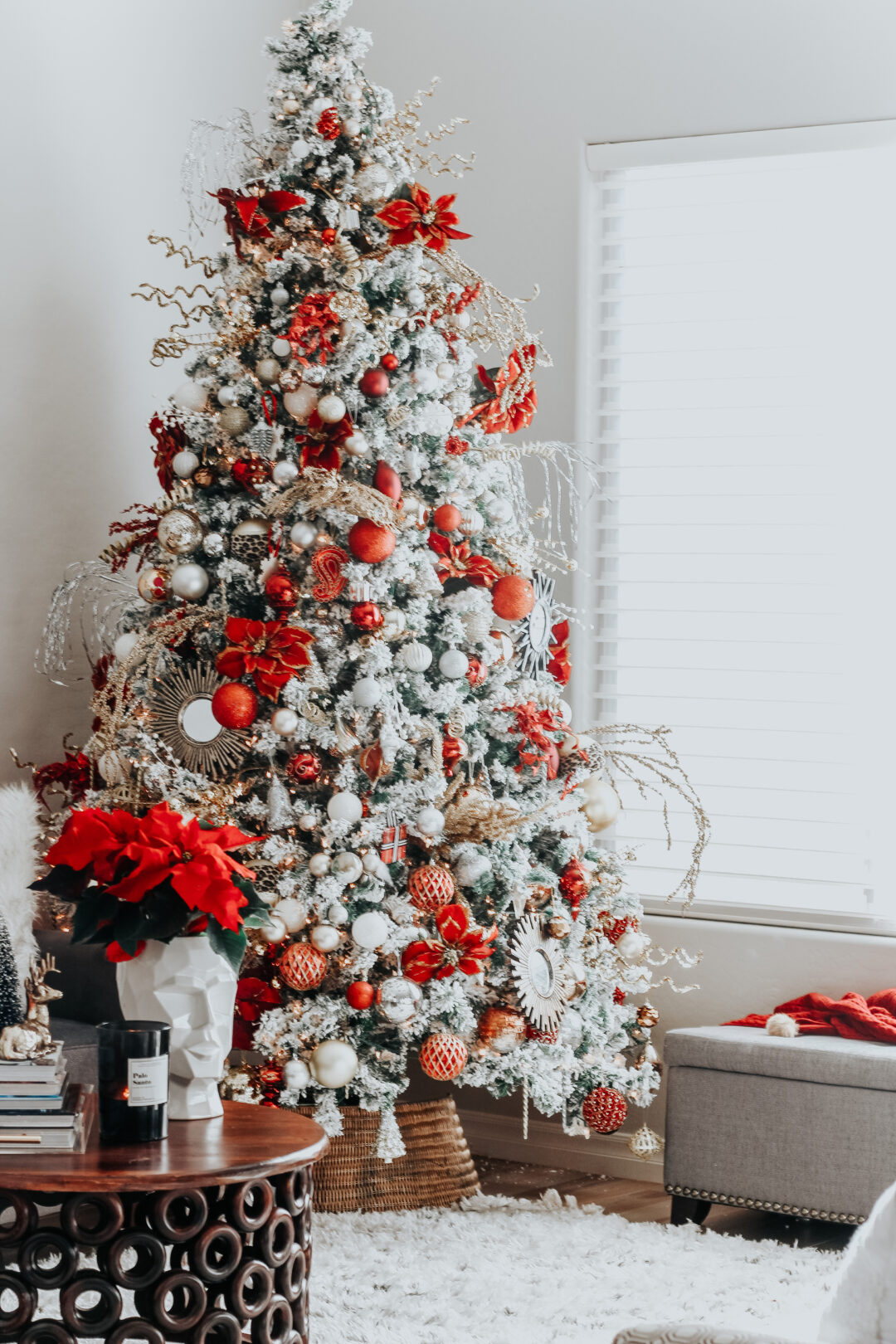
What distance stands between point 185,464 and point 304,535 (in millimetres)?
375

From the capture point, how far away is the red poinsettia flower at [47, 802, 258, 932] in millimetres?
1962

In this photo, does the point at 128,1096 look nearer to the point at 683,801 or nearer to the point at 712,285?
the point at 683,801

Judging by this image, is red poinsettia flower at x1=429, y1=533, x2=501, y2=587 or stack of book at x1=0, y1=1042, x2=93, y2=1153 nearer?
stack of book at x1=0, y1=1042, x2=93, y2=1153

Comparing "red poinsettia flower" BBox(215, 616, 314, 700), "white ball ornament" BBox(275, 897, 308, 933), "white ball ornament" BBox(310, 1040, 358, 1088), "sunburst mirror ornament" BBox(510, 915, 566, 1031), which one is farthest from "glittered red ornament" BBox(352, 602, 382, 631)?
"white ball ornament" BBox(310, 1040, 358, 1088)

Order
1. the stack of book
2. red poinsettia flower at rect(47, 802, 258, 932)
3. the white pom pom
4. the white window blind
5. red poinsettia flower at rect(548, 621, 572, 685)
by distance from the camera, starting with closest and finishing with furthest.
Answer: the stack of book → red poinsettia flower at rect(47, 802, 258, 932) → the white pom pom → red poinsettia flower at rect(548, 621, 572, 685) → the white window blind

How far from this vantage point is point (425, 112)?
4227 millimetres

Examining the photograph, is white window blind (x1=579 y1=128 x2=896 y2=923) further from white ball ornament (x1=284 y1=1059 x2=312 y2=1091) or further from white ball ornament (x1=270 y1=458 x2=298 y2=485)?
white ball ornament (x1=284 y1=1059 x2=312 y2=1091)

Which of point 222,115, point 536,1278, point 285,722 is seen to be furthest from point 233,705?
point 222,115

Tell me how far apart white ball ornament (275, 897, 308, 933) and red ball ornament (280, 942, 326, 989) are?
0.13 feet

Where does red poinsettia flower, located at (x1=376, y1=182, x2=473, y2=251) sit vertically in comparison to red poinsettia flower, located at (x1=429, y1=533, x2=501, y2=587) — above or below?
above

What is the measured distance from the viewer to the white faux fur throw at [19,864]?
2.80 metres

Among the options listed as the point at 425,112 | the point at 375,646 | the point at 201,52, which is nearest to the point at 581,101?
the point at 425,112

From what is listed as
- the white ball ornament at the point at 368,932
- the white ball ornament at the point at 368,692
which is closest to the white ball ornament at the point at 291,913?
the white ball ornament at the point at 368,932

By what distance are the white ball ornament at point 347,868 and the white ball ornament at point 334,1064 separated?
348mm
